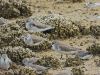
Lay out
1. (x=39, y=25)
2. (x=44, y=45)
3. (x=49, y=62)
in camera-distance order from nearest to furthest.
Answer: (x=49, y=62)
(x=44, y=45)
(x=39, y=25)

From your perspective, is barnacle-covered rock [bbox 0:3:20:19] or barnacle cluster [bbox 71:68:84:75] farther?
barnacle-covered rock [bbox 0:3:20:19]

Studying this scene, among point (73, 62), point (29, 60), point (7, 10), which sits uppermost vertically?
point (7, 10)

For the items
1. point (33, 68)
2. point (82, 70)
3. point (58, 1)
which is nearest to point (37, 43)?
point (33, 68)

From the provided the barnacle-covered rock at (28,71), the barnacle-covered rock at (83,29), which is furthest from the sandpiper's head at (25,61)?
the barnacle-covered rock at (83,29)

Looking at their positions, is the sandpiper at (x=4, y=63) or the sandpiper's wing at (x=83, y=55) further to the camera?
the sandpiper's wing at (x=83, y=55)

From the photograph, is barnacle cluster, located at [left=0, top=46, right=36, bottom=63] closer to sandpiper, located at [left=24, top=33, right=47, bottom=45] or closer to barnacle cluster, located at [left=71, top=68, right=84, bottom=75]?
sandpiper, located at [left=24, top=33, right=47, bottom=45]

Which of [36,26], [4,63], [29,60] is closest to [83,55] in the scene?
[29,60]

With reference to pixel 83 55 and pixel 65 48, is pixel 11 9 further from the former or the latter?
pixel 83 55

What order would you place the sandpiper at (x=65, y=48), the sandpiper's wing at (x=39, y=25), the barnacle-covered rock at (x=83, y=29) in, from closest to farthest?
the sandpiper at (x=65, y=48), the sandpiper's wing at (x=39, y=25), the barnacle-covered rock at (x=83, y=29)

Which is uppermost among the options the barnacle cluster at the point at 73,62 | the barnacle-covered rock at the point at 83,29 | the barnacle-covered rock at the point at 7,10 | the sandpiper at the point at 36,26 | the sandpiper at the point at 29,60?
the barnacle-covered rock at the point at 7,10

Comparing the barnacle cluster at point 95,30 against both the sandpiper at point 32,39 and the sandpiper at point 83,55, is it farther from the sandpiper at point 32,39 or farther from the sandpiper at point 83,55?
the sandpiper at point 32,39

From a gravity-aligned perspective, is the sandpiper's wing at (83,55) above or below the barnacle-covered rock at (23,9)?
below

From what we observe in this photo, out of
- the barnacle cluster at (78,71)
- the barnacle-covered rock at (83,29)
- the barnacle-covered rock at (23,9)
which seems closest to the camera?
the barnacle cluster at (78,71)

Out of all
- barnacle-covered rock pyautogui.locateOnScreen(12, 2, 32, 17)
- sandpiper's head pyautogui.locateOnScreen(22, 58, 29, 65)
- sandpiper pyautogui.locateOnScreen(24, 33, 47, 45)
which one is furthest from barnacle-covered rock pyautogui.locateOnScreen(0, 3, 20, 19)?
sandpiper's head pyautogui.locateOnScreen(22, 58, 29, 65)
